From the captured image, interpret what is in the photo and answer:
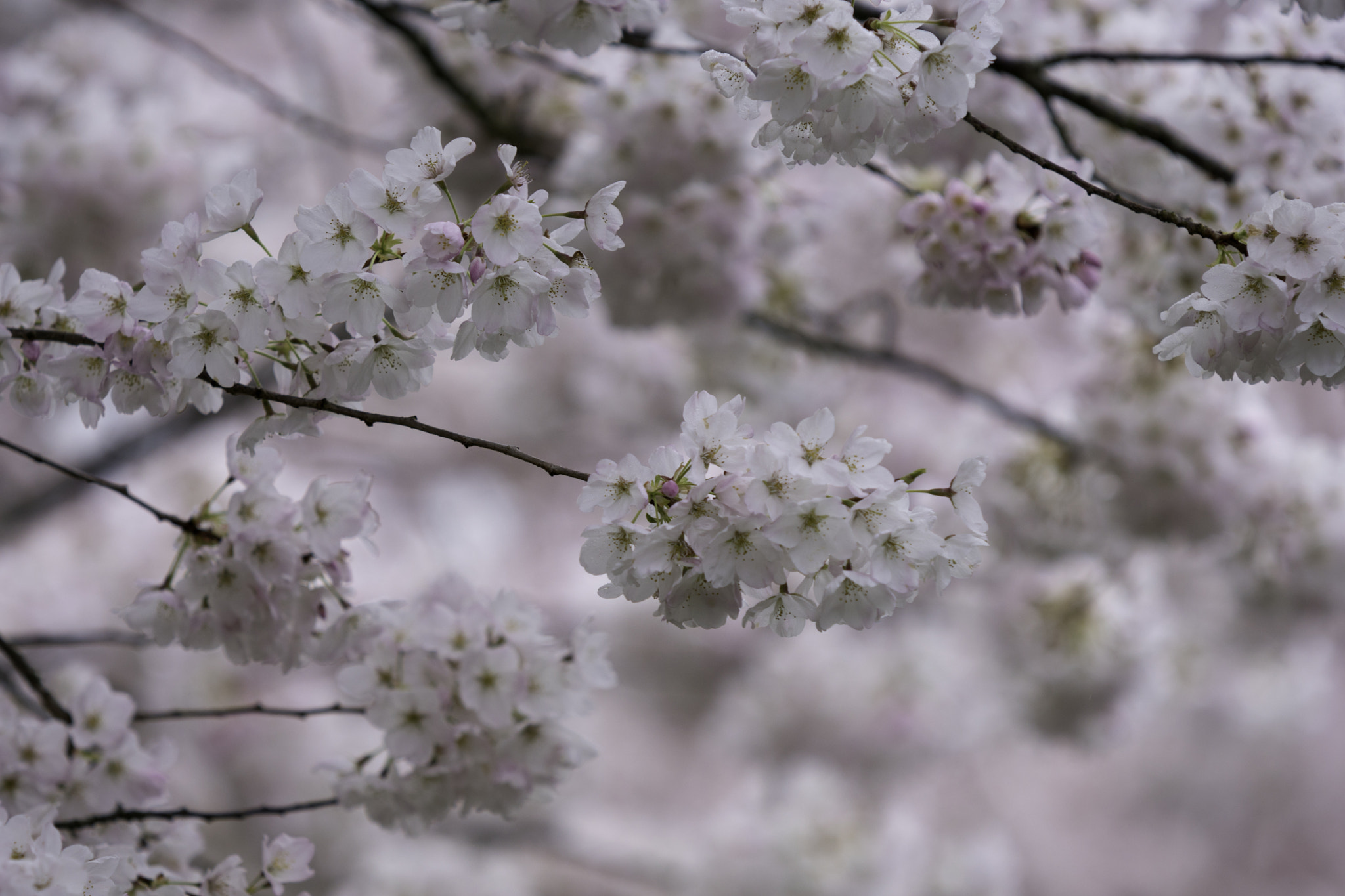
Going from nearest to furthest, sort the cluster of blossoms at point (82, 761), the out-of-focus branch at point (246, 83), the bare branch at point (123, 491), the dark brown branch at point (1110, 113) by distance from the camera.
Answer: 1. the bare branch at point (123, 491)
2. the cluster of blossoms at point (82, 761)
3. the dark brown branch at point (1110, 113)
4. the out-of-focus branch at point (246, 83)

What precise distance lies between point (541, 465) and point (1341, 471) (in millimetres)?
1800

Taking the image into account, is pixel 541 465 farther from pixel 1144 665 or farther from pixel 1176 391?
pixel 1144 665

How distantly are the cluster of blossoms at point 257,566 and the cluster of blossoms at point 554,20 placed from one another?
0.37 metres

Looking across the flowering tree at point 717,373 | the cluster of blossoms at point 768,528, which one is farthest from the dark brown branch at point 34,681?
the cluster of blossoms at point 768,528

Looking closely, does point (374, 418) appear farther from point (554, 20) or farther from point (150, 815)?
point (150, 815)

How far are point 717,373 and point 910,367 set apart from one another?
0.59m

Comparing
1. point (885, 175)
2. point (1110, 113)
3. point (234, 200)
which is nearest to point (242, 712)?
point (234, 200)

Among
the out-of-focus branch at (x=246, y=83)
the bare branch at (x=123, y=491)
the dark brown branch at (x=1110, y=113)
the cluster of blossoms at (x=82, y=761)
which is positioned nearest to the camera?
the bare branch at (x=123, y=491)

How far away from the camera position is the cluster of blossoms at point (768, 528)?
703 mm

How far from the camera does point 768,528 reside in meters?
0.70

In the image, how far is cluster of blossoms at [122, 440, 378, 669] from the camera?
91cm

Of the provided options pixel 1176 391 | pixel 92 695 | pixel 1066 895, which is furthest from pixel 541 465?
pixel 1066 895

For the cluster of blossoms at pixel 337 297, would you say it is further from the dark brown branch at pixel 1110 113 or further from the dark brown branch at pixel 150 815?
the dark brown branch at pixel 1110 113

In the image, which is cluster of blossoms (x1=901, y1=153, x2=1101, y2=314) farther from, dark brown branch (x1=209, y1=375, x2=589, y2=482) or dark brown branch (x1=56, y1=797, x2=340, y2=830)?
dark brown branch (x1=56, y1=797, x2=340, y2=830)
